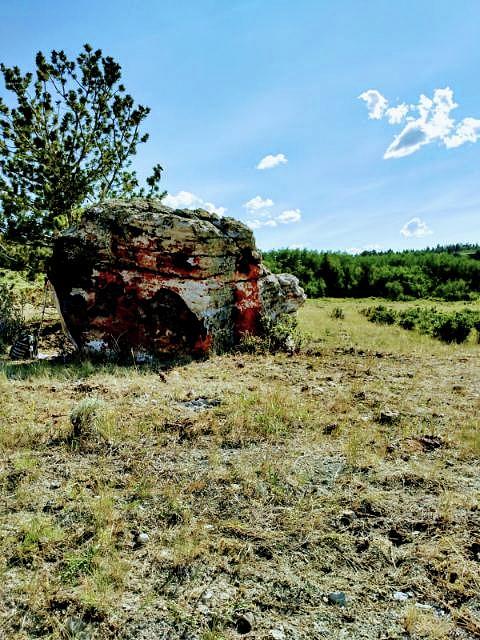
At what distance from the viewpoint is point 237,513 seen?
354 cm

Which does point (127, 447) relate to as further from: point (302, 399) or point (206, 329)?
point (206, 329)

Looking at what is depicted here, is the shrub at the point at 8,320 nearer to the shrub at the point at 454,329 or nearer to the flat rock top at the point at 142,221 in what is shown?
the flat rock top at the point at 142,221

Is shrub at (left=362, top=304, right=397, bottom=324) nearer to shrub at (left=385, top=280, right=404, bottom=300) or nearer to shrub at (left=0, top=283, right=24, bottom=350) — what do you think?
shrub at (left=0, top=283, right=24, bottom=350)

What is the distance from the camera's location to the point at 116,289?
878cm

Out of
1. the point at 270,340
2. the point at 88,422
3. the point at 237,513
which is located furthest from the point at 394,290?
the point at 237,513

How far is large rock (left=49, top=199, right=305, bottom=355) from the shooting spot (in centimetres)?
873

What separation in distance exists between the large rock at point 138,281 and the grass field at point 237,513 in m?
2.23

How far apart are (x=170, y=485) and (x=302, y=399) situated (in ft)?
9.25

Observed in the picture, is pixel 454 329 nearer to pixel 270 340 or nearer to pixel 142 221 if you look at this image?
pixel 270 340

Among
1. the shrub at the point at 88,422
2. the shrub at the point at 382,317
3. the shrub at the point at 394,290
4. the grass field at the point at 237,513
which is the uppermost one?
the shrub at the point at 394,290

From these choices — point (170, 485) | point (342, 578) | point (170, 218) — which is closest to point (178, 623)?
point (342, 578)

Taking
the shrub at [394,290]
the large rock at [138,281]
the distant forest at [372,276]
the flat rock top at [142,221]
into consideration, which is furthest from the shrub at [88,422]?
the shrub at [394,290]

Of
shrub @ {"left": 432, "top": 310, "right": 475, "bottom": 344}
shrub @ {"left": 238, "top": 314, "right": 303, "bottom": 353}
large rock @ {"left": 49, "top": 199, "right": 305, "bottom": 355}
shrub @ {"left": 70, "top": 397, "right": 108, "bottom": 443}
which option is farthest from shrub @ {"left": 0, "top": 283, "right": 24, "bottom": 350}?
shrub @ {"left": 432, "top": 310, "right": 475, "bottom": 344}

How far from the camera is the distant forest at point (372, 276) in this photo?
31812mm
